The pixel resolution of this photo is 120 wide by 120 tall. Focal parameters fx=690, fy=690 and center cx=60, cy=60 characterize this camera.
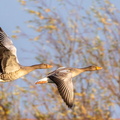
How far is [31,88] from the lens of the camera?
59.6ft

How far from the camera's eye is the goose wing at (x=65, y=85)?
492 inches

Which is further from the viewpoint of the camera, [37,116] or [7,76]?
[37,116]

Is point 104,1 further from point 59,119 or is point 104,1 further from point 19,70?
point 19,70

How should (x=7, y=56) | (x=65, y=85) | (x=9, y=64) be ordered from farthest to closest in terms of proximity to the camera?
(x=9, y=64) < (x=7, y=56) < (x=65, y=85)

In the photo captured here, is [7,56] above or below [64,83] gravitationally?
above

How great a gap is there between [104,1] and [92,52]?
162 cm

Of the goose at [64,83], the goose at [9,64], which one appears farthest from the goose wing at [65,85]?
the goose at [9,64]

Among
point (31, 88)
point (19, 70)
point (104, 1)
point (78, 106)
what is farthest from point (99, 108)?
point (19, 70)

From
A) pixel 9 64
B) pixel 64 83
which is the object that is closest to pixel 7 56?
pixel 9 64

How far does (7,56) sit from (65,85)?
1.25 m

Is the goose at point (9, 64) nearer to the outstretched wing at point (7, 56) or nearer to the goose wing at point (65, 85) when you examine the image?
the outstretched wing at point (7, 56)

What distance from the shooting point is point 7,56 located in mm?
12945

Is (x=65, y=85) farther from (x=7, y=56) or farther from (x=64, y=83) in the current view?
(x=7, y=56)

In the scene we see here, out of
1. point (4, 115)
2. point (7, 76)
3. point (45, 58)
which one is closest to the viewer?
point (7, 76)
